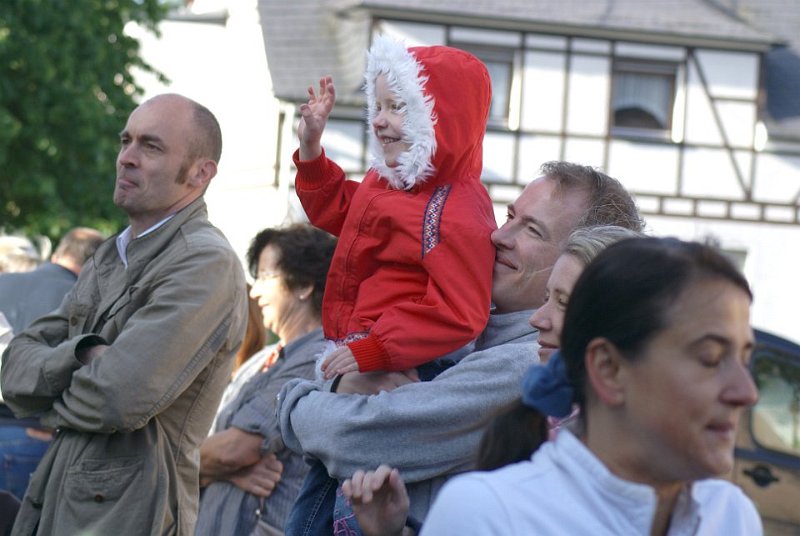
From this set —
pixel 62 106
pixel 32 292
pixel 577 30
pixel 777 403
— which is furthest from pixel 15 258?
pixel 577 30

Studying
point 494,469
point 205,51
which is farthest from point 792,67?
point 494,469

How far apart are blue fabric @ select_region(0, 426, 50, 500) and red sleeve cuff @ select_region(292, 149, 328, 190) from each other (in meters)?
2.18

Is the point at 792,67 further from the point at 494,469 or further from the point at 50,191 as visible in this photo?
the point at 494,469

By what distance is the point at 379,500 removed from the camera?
2.96 m

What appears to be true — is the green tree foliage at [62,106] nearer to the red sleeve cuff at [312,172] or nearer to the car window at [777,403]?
the car window at [777,403]

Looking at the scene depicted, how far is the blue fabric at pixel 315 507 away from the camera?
3400 mm

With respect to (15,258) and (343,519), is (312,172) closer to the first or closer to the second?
(343,519)

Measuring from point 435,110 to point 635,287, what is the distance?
65.2 inches

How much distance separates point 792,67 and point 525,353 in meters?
24.5

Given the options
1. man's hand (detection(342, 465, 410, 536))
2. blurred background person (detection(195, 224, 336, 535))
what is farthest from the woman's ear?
Result: blurred background person (detection(195, 224, 336, 535))

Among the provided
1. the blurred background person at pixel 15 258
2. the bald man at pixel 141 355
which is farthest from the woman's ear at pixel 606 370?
the blurred background person at pixel 15 258

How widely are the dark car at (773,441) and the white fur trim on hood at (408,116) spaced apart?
4511mm

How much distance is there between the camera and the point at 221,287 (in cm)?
451

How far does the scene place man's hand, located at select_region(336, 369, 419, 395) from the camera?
344cm
